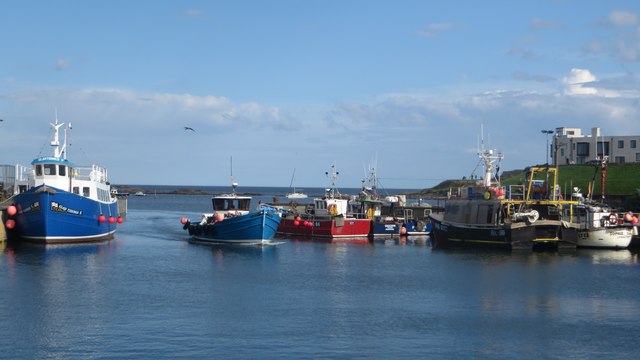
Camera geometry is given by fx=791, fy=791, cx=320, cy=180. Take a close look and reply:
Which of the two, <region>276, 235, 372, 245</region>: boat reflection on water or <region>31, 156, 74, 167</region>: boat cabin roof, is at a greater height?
<region>31, 156, 74, 167</region>: boat cabin roof

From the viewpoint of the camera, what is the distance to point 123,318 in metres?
34.0

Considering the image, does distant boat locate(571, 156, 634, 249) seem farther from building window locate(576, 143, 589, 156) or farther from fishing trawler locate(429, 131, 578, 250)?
building window locate(576, 143, 589, 156)

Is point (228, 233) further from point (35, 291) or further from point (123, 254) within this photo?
point (35, 291)

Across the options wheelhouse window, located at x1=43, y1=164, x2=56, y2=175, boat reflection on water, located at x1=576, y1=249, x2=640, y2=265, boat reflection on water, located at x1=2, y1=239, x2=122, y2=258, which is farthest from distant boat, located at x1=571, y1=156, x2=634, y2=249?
wheelhouse window, located at x1=43, y1=164, x2=56, y2=175

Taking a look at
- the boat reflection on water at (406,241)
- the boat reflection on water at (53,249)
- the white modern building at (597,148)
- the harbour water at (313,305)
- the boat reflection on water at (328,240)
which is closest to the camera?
the harbour water at (313,305)

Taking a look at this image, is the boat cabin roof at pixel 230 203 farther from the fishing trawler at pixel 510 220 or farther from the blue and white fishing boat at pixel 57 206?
the fishing trawler at pixel 510 220

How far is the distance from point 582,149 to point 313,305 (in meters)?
87.1

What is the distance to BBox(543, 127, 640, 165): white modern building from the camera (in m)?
112

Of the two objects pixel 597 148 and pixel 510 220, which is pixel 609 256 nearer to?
pixel 510 220

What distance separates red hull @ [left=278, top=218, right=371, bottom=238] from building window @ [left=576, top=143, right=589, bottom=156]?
48.5 metres

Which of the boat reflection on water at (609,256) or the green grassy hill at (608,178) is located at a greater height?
the green grassy hill at (608,178)

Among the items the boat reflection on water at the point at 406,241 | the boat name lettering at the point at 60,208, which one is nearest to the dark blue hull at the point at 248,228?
the boat name lettering at the point at 60,208

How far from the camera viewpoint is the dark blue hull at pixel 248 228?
64938mm

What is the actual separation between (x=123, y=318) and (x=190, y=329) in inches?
147
